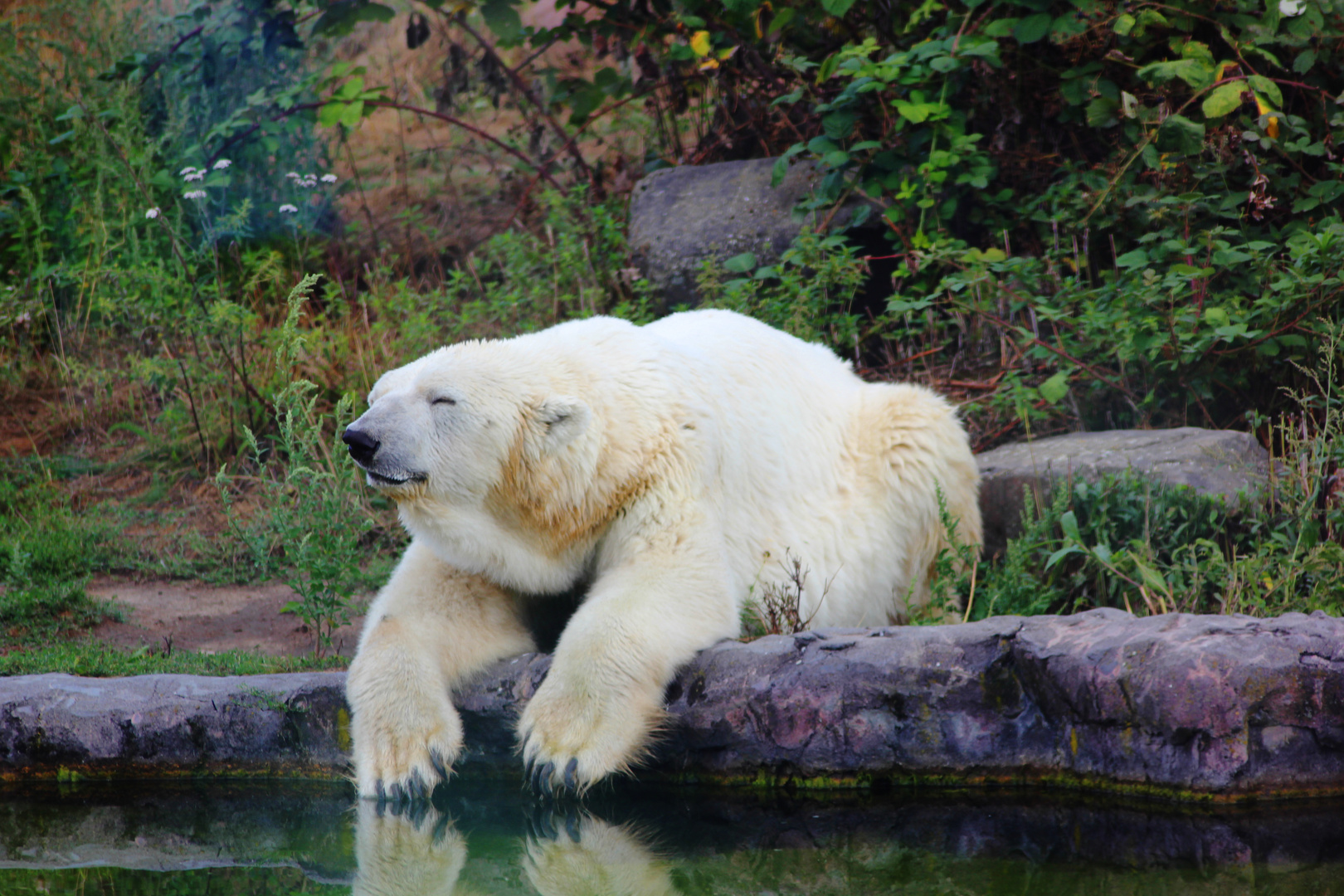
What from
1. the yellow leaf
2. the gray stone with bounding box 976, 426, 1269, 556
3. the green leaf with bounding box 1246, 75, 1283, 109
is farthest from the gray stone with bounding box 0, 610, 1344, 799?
the yellow leaf

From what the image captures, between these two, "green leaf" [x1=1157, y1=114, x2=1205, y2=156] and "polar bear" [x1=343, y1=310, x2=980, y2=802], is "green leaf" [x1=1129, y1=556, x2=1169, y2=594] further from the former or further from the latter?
"green leaf" [x1=1157, y1=114, x2=1205, y2=156]

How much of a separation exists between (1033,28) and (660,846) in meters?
4.27

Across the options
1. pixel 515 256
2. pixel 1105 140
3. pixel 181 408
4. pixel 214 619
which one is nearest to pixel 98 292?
pixel 181 408

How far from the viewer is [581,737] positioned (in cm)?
282

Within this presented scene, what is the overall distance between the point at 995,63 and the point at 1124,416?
1695 millimetres

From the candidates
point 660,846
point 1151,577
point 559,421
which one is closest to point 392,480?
point 559,421

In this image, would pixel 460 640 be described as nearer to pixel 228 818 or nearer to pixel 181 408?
pixel 228 818

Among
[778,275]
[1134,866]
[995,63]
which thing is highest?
[995,63]

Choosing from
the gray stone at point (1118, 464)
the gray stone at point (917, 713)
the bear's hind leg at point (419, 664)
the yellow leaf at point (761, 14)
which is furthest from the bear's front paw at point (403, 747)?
the yellow leaf at point (761, 14)

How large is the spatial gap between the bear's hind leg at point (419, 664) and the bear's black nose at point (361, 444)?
466 mm

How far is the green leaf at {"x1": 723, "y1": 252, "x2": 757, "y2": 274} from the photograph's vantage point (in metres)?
5.86

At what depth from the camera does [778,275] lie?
5.65m

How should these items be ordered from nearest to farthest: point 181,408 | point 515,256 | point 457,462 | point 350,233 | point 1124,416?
point 457,462, point 1124,416, point 181,408, point 515,256, point 350,233

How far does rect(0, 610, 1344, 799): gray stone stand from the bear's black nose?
2.03ft
